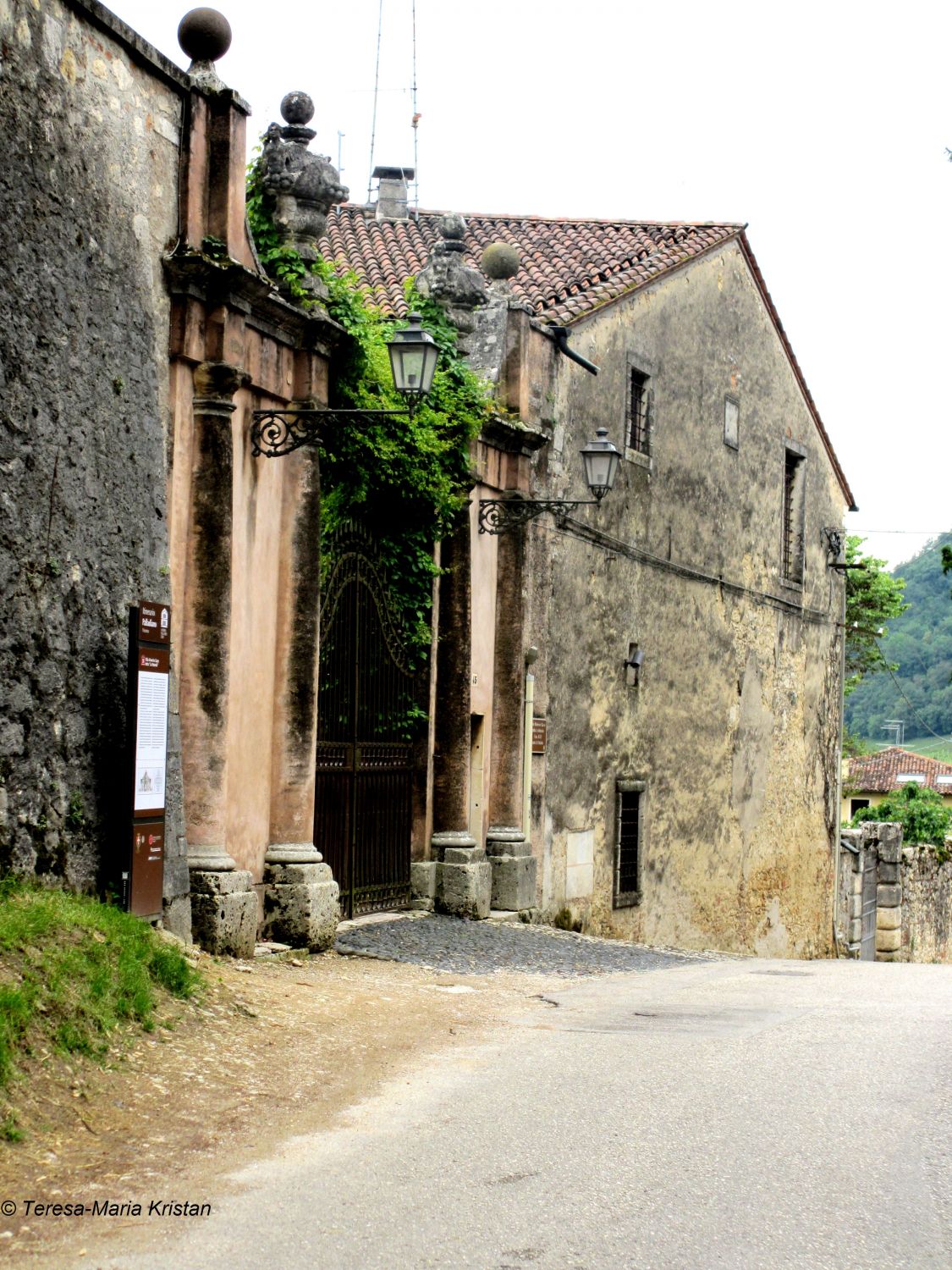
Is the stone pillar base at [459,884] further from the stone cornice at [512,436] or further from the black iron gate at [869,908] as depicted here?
the black iron gate at [869,908]

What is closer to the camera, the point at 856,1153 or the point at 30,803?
the point at 856,1153

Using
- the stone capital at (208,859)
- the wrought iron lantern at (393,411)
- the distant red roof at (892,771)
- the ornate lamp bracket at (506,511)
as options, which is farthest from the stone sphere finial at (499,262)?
the distant red roof at (892,771)

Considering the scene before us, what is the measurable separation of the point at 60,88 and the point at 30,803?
3.90 metres

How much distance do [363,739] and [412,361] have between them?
364 centimetres

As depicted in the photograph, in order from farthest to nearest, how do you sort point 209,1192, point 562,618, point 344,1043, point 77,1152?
1. point 562,618
2. point 344,1043
3. point 77,1152
4. point 209,1192

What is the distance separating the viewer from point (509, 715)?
16188mm

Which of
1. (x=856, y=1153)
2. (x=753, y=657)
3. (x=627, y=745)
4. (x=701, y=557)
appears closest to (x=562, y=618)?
(x=627, y=745)

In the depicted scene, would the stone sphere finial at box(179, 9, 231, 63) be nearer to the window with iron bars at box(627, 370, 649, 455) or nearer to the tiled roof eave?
the tiled roof eave

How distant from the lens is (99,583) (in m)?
9.14

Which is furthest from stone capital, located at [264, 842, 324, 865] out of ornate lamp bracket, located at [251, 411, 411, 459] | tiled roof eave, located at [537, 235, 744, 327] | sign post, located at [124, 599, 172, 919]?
tiled roof eave, located at [537, 235, 744, 327]

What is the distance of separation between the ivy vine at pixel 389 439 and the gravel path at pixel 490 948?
246 cm

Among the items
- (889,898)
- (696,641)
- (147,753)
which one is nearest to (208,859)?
(147,753)

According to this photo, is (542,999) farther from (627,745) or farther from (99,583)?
(627,745)

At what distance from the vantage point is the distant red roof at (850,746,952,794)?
6788 centimetres
